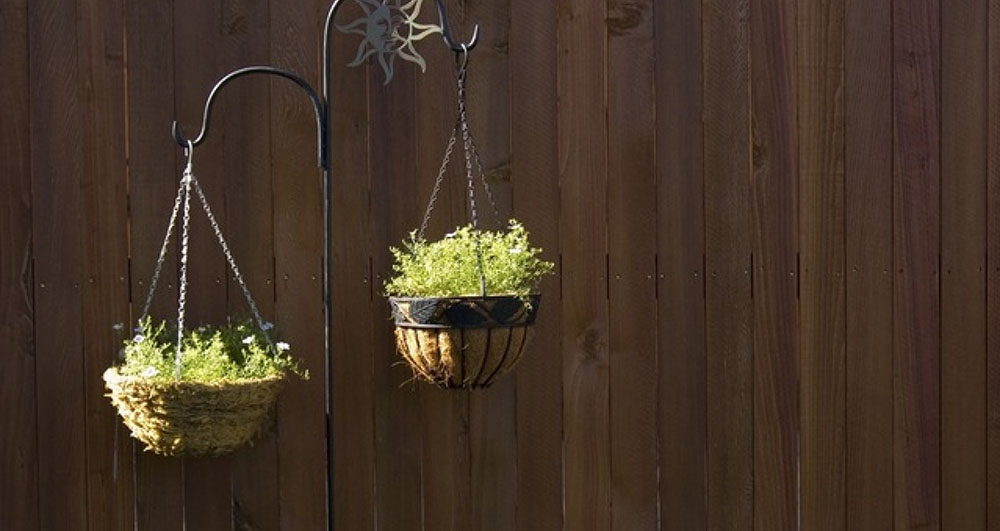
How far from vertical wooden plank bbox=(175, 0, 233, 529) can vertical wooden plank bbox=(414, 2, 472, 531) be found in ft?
1.54

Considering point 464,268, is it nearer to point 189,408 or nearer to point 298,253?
point 298,253

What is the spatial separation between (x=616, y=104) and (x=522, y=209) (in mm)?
357

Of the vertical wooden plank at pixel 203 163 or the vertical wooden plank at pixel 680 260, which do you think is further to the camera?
the vertical wooden plank at pixel 680 260

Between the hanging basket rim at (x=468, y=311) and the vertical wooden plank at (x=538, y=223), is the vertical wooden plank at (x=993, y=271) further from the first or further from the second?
the hanging basket rim at (x=468, y=311)

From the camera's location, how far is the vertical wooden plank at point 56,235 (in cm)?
307

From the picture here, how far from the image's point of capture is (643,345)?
3303 mm

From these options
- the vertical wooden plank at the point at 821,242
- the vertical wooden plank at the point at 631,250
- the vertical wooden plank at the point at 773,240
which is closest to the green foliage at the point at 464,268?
the vertical wooden plank at the point at 631,250

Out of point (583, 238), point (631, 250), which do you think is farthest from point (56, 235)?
point (631, 250)

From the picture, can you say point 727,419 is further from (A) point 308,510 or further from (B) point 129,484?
(B) point 129,484

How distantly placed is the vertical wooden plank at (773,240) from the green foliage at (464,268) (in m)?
0.64

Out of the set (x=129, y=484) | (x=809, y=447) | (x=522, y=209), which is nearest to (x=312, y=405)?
(x=129, y=484)

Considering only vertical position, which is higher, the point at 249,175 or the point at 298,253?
the point at 249,175

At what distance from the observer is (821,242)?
337cm

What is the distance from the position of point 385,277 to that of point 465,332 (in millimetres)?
479
